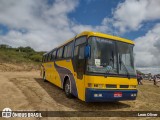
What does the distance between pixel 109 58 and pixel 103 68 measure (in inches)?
22.3

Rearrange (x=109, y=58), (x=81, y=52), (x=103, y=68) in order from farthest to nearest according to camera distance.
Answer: (x=81, y=52)
(x=109, y=58)
(x=103, y=68)

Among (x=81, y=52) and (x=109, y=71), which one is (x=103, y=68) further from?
(x=81, y=52)

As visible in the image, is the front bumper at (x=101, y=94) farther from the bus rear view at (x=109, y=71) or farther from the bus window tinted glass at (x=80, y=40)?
the bus window tinted glass at (x=80, y=40)

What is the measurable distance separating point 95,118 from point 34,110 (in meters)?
2.43

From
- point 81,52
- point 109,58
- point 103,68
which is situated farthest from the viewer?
point 81,52

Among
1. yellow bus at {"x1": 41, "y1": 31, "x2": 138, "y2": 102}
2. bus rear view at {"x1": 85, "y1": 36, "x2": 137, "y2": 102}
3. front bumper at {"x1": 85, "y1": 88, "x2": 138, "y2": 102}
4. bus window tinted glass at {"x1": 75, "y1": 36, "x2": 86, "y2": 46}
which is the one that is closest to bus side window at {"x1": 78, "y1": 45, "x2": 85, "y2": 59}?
yellow bus at {"x1": 41, "y1": 31, "x2": 138, "y2": 102}

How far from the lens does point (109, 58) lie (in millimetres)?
7578

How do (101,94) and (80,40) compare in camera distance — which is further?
(80,40)

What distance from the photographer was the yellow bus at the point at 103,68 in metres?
7.12

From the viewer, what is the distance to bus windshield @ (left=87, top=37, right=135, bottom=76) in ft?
23.9

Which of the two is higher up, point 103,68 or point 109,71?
point 103,68

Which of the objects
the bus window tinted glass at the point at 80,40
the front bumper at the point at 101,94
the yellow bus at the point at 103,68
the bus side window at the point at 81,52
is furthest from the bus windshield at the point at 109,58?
the front bumper at the point at 101,94

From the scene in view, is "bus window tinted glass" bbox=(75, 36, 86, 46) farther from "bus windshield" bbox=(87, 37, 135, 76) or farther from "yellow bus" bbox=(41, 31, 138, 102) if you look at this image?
"bus windshield" bbox=(87, 37, 135, 76)

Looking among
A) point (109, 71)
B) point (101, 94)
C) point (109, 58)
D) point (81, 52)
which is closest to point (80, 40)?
point (81, 52)
